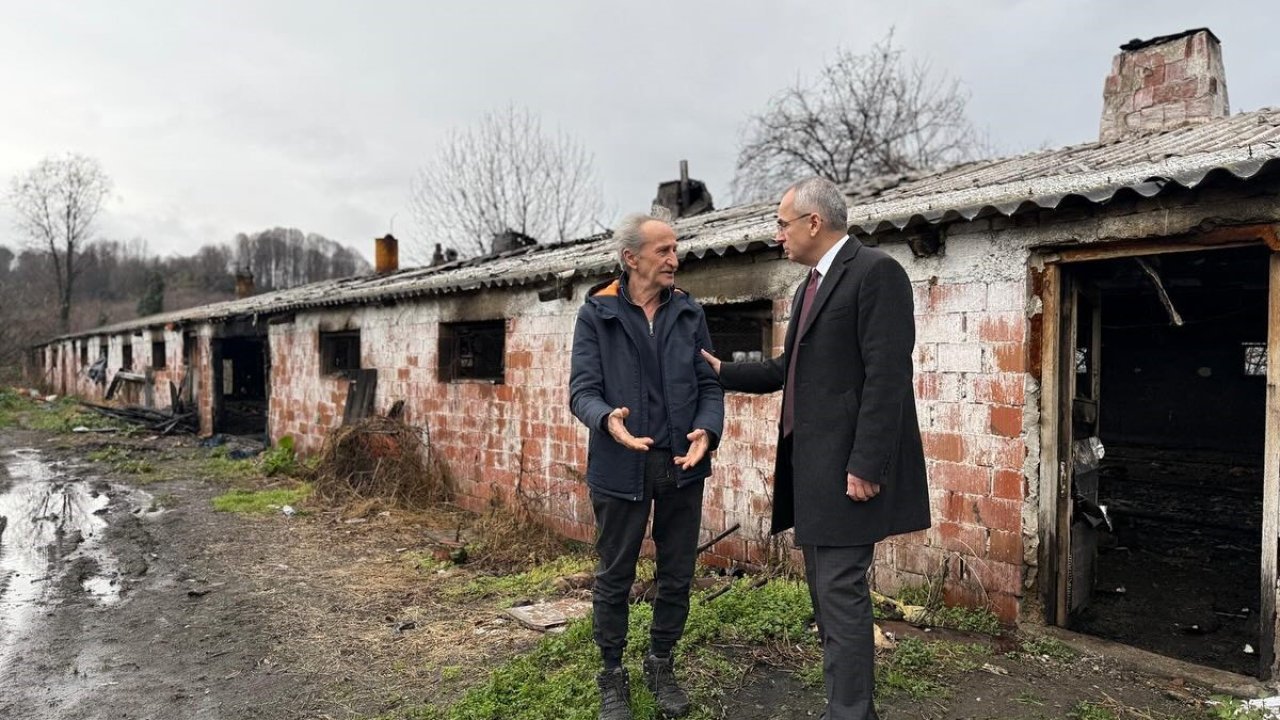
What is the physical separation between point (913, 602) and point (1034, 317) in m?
1.81

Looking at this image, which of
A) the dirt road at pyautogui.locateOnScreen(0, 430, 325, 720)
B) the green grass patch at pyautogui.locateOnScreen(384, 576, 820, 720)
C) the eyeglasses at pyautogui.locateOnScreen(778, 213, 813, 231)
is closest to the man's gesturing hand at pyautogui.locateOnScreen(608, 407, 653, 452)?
the eyeglasses at pyautogui.locateOnScreen(778, 213, 813, 231)

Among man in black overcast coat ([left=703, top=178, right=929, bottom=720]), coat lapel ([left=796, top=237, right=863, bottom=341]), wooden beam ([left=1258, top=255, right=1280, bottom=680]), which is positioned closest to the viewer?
man in black overcast coat ([left=703, top=178, right=929, bottom=720])

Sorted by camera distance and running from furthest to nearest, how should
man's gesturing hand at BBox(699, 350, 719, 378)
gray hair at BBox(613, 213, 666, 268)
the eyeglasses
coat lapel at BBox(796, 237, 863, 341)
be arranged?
man's gesturing hand at BBox(699, 350, 719, 378)
gray hair at BBox(613, 213, 666, 268)
the eyeglasses
coat lapel at BBox(796, 237, 863, 341)

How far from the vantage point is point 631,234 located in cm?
299

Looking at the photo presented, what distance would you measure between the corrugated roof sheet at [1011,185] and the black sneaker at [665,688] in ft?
9.46

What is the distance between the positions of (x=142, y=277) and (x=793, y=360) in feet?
203

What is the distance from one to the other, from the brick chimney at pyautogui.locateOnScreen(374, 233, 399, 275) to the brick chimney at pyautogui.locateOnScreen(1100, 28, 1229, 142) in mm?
13780

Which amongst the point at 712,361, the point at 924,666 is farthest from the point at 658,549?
the point at 924,666

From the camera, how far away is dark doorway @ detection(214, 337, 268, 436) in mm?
15016

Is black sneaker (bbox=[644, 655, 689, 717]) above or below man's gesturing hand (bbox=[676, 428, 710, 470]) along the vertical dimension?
below

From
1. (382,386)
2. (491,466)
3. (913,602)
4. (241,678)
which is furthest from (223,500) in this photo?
(913,602)

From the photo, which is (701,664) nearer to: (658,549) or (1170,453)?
(658,549)

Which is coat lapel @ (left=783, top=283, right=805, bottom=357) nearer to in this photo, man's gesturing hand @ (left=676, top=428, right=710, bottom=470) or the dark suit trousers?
man's gesturing hand @ (left=676, top=428, right=710, bottom=470)

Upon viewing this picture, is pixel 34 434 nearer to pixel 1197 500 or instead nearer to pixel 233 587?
pixel 233 587
